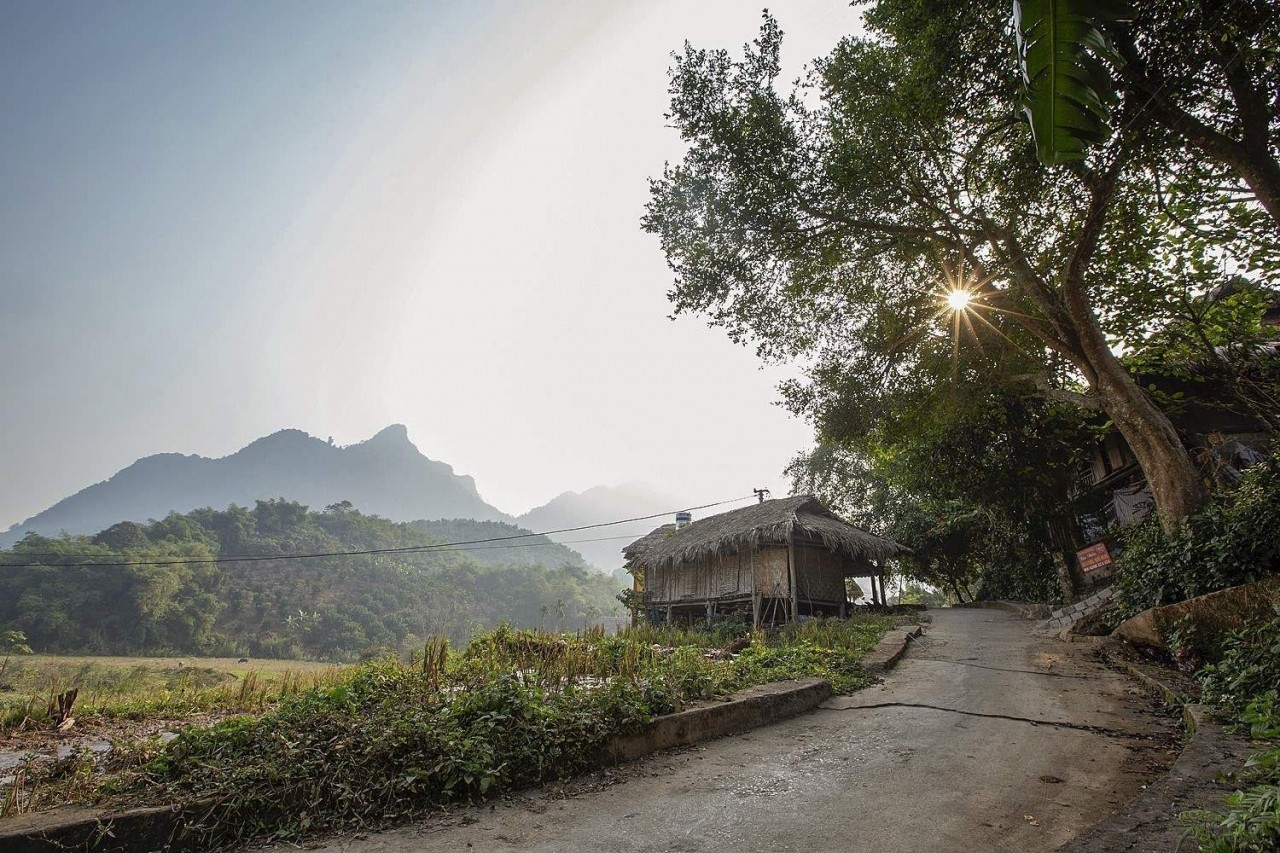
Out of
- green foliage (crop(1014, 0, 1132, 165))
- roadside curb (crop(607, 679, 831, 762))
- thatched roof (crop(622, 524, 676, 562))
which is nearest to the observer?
green foliage (crop(1014, 0, 1132, 165))

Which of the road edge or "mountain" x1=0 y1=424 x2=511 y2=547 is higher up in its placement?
"mountain" x1=0 y1=424 x2=511 y2=547

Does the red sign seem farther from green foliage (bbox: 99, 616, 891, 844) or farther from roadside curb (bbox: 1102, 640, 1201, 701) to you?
green foliage (bbox: 99, 616, 891, 844)

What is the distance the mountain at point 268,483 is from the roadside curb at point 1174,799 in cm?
15987

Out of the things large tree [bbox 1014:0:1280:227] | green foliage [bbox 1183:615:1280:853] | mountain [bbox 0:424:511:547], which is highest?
mountain [bbox 0:424:511:547]

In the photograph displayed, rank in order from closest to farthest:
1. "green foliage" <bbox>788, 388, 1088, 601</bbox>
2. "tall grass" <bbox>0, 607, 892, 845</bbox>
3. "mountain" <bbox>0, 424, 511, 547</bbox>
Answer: "tall grass" <bbox>0, 607, 892, 845</bbox> → "green foliage" <bbox>788, 388, 1088, 601</bbox> → "mountain" <bbox>0, 424, 511, 547</bbox>

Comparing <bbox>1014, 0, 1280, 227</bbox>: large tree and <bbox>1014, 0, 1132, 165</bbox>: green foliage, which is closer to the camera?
<bbox>1014, 0, 1132, 165</bbox>: green foliage

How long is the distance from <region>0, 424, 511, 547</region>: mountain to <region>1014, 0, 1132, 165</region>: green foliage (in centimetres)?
16018

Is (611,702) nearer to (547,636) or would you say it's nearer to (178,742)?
(178,742)

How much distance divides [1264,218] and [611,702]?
9.68 meters

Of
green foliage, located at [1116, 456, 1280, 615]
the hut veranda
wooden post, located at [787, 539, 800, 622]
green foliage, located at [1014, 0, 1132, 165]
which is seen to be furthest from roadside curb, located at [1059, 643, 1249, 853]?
the hut veranda

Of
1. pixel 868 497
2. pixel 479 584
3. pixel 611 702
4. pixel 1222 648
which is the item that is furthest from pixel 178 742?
pixel 479 584

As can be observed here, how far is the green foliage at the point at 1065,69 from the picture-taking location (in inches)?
69.6

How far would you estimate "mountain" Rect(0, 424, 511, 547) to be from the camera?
140 metres

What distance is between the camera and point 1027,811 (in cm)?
306
